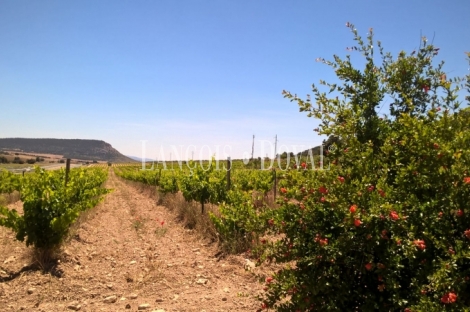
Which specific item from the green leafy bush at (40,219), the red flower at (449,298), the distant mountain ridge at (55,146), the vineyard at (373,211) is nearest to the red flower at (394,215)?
the vineyard at (373,211)

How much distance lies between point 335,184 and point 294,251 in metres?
0.57

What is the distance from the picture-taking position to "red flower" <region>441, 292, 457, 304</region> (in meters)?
1.43

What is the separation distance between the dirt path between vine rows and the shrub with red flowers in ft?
2.70

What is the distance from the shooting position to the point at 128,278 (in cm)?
450

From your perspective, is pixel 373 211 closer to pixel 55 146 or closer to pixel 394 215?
pixel 394 215

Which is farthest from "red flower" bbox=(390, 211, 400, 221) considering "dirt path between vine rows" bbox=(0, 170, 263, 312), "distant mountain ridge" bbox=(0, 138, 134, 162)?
"distant mountain ridge" bbox=(0, 138, 134, 162)

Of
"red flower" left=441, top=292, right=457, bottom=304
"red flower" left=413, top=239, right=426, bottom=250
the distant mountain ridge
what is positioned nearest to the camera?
"red flower" left=441, top=292, right=457, bottom=304

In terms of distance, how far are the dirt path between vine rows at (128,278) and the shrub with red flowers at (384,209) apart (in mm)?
823

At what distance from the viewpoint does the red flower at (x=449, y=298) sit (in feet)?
4.70

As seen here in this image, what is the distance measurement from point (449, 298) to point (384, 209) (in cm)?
49

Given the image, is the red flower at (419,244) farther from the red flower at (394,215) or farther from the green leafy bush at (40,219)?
the green leafy bush at (40,219)

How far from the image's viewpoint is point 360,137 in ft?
7.98

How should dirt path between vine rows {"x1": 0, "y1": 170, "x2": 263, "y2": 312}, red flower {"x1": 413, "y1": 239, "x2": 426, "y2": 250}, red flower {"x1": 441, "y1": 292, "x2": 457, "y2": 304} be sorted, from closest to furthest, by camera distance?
red flower {"x1": 441, "y1": 292, "x2": 457, "y2": 304}
red flower {"x1": 413, "y1": 239, "x2": 426, "y2": 250}
dirt path between vine rows {"x1": 0, "y1": 170, "x2": 263, "y2": 312}

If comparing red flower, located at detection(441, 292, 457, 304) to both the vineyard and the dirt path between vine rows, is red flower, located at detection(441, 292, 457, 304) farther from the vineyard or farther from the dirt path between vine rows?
the dirt path between vine rows
